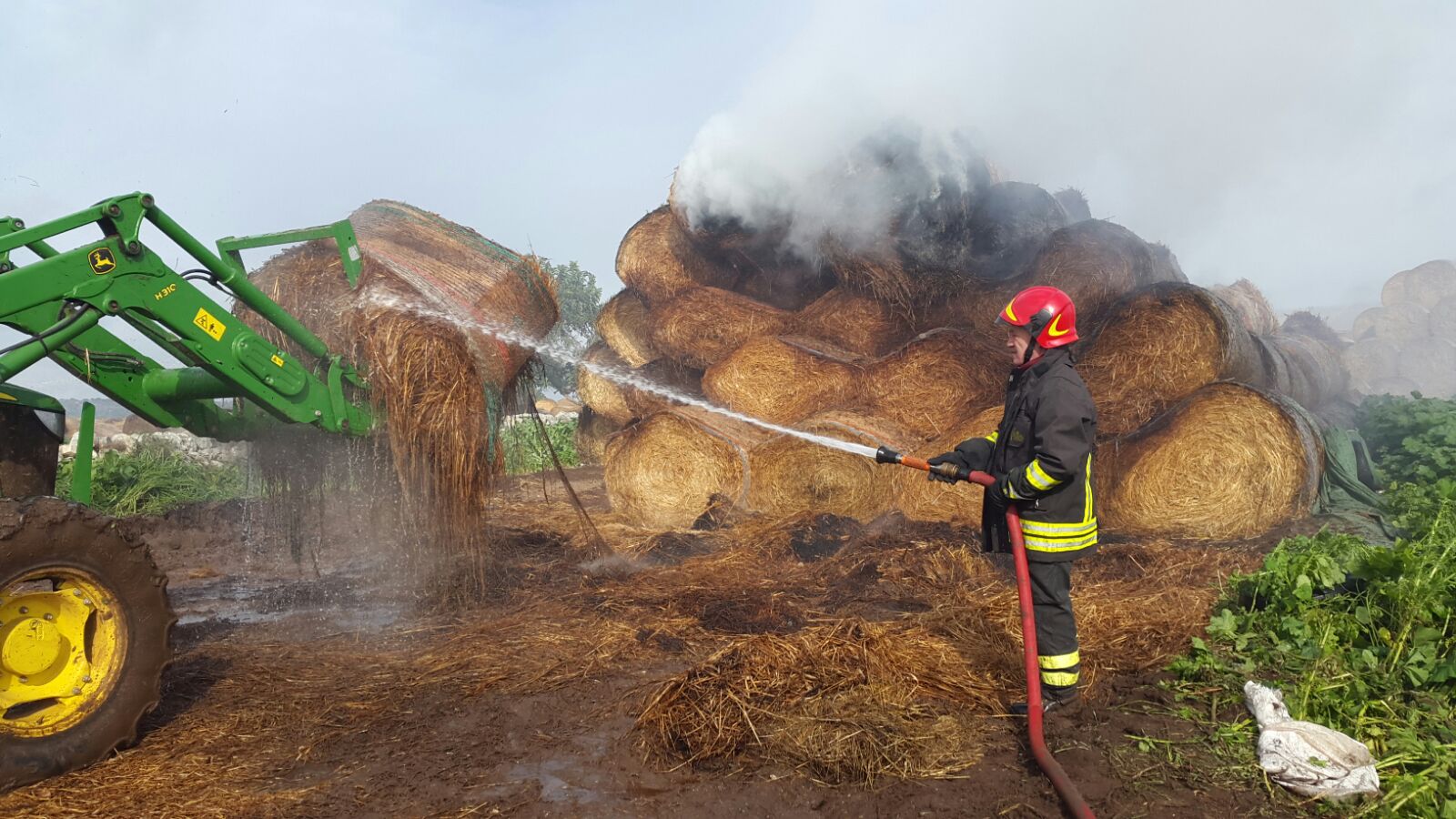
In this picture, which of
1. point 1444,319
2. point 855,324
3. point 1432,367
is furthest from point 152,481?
point 1444,319

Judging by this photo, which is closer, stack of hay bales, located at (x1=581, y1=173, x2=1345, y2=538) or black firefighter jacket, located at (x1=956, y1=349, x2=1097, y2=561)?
black firefighter jacket, located at (x1=956, y1=349, x2=1097, y2=561)

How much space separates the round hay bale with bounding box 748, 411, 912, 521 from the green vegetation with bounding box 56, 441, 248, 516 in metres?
6.22

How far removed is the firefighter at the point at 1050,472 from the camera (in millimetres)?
3811

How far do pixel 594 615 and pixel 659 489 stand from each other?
3.32 m

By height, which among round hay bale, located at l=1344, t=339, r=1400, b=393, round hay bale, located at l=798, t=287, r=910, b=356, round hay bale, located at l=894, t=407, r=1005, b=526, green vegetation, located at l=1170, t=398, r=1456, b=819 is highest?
round hay bale, located at l=798, t=287, r=910, b=356

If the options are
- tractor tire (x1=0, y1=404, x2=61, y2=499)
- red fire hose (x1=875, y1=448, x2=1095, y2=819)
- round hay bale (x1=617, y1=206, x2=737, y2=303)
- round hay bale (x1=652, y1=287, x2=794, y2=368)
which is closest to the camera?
red fire hose (x1=875, y1=448, x2=1095, y2=819)

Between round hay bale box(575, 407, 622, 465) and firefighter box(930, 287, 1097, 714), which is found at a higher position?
round hay bale box(575, 407, 622, 465)

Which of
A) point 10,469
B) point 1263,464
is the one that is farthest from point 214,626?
point 1263,464

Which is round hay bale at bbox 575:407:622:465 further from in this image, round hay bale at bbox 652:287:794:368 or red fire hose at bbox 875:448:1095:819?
red fire hose at bbox 875:448:1095:819

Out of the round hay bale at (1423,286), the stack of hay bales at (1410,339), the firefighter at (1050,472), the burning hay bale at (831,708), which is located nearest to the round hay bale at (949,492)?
the burning hay bale at (831,708)

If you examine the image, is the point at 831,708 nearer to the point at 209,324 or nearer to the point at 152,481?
the point at 209,324

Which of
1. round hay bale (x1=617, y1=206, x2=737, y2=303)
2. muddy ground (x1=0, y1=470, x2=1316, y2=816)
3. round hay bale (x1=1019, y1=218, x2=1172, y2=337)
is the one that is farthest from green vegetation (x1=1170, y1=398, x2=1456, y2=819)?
round hay bale (x1=617, y1=206, x2=737, y2=303)

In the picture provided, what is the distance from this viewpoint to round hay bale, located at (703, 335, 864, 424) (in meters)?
9.25

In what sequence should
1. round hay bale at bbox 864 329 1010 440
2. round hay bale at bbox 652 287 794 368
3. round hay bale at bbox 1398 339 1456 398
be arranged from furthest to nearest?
1. round hay bale at bbox 1398 339 1456 398
2. round hay bale at bbox 652 287 794 368
3. round hay bale at bbox 864 329 1010 440
